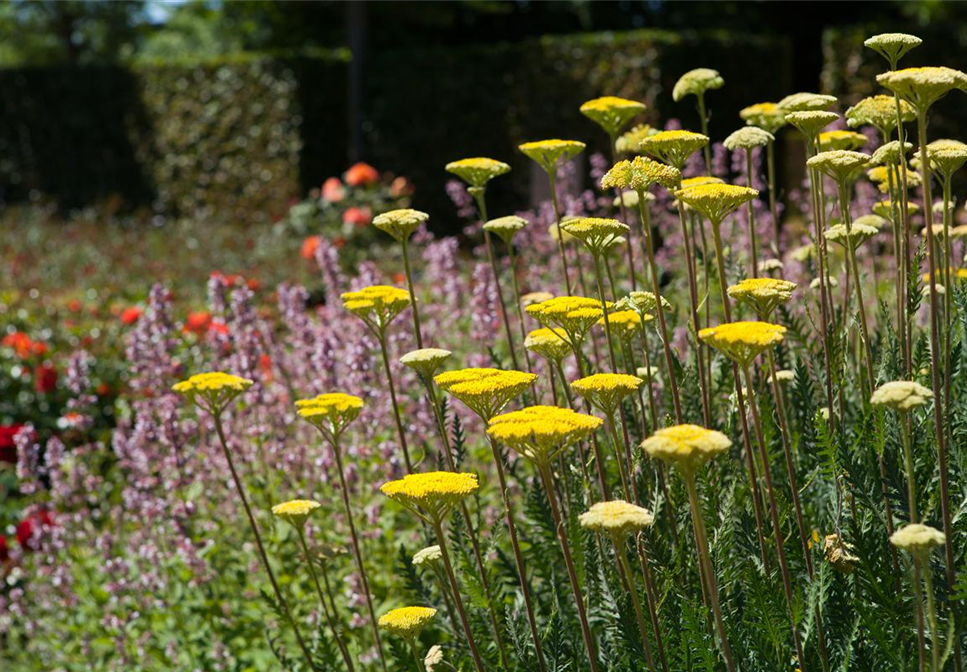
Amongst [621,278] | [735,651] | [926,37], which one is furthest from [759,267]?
[926,37]

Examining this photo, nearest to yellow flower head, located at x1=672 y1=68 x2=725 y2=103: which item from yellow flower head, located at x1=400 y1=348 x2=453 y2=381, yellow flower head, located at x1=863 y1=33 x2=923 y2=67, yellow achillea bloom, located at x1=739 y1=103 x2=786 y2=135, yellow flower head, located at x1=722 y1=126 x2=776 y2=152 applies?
yellow achillea bloom, located at x1=739 y1=103 x2=786 y2=135

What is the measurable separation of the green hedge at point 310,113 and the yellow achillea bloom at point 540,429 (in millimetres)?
10281

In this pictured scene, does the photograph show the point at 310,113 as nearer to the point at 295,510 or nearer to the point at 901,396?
the point at 295,510

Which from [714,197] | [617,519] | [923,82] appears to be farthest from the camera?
[714,197]

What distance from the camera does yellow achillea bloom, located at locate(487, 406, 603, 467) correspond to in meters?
1.49

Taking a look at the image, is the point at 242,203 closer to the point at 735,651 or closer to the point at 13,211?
the point at 13,211

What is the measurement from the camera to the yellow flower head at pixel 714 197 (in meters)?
1.72

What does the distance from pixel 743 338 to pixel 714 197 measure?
0.36 metres

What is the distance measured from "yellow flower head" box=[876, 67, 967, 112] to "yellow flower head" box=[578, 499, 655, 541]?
28.0 inches

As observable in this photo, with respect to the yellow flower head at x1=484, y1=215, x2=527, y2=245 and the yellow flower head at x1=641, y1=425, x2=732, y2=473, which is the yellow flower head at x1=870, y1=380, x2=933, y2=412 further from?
the yellow flower head at x1=484, y1=215, x2=527, y2=245

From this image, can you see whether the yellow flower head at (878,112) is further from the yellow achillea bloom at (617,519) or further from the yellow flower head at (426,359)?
the yellow achillea bloom at (617,519)

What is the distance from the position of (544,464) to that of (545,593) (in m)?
1.14

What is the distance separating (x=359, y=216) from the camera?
9.11 meters

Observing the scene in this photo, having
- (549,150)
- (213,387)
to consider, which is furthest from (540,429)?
(549,150)
